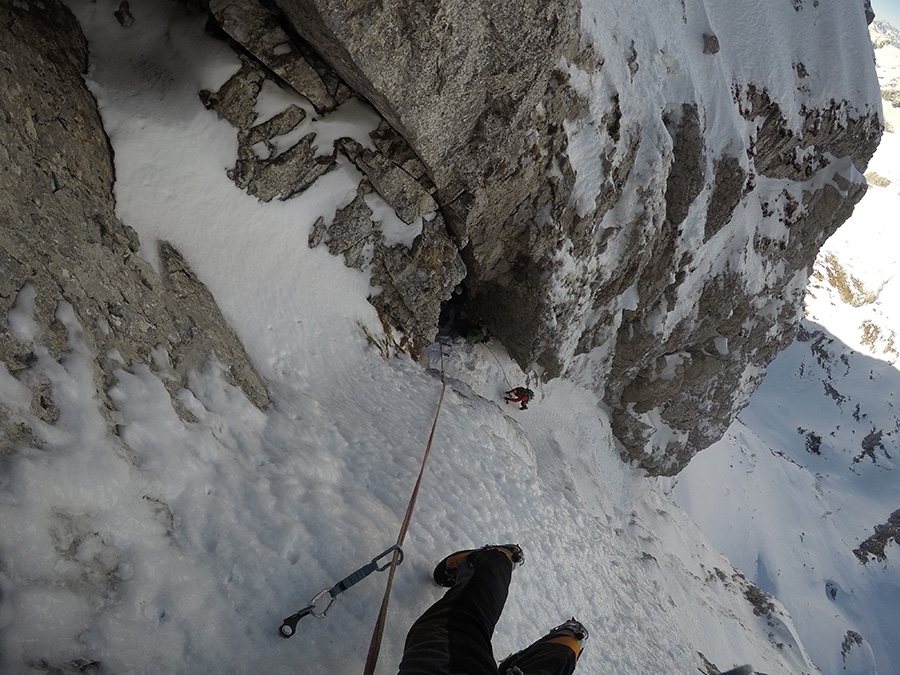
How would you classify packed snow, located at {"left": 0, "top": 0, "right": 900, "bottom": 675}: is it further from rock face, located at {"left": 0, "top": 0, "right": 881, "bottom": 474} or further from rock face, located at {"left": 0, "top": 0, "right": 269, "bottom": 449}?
rock face, located at {"left": 0, "top": 0, "right": 881, "bottom": 474}

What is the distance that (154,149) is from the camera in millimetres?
5730

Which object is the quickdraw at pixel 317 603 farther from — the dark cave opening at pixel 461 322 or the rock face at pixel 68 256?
the dark cave opening at pixel 461 322

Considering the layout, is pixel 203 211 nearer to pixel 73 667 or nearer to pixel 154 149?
pixel 154 149

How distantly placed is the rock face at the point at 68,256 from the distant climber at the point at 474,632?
8.03 feet

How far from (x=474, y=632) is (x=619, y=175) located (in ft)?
29.5

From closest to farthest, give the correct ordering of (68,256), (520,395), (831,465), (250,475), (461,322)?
(68,256)
(250,475)
(520,395)
(461,322)
(831,465)

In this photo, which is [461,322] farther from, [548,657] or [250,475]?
[548,657]

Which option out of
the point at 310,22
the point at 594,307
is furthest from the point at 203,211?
the point at 594,307

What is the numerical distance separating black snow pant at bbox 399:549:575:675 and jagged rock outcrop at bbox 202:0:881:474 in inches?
208

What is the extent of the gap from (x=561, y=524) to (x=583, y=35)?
787 cm

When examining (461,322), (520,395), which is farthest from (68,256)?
(520,395)

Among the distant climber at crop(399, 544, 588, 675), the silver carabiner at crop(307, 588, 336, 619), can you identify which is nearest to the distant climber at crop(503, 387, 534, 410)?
the distant climber at crop(399, 544, 588, 675)

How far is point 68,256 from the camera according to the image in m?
3.51

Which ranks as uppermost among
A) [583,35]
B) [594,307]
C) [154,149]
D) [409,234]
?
[583,35]
